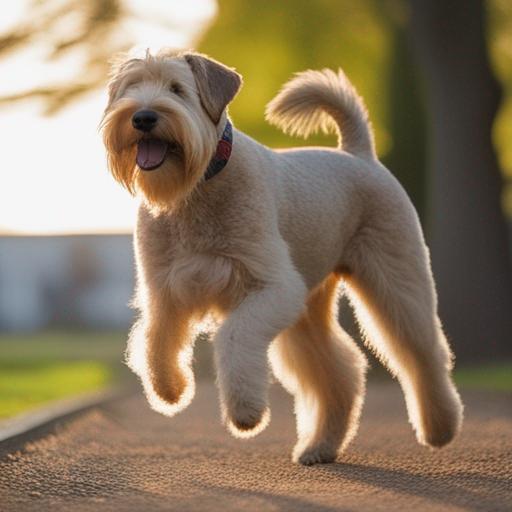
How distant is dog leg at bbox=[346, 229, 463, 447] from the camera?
5.73m

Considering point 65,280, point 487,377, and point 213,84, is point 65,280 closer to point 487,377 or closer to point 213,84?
point 487,377

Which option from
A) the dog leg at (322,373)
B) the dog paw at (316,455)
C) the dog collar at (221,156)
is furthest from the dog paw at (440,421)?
the dog collar at (221,156)

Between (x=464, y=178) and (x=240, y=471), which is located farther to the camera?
(x=464, y=178)

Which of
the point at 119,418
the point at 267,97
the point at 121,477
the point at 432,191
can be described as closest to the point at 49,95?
the point at 267,97

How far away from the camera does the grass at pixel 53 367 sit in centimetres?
1127

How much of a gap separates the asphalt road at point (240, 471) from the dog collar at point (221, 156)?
1.27 meters

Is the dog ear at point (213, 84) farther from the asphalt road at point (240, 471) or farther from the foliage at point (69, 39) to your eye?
the foliage at point (69, 39)

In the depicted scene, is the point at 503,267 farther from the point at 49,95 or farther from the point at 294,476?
the point at 294,476

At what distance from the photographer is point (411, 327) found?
18.9 ft

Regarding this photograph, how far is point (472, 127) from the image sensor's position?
14.2m

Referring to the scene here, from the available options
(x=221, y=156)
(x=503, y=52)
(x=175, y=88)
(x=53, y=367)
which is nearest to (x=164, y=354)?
(x=221, y=156)

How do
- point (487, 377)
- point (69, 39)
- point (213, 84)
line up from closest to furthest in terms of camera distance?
point (213, 84)
point (487, 377)
point (69, 39)

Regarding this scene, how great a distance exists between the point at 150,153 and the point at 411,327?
174 cm

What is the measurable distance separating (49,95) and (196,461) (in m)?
9.64
